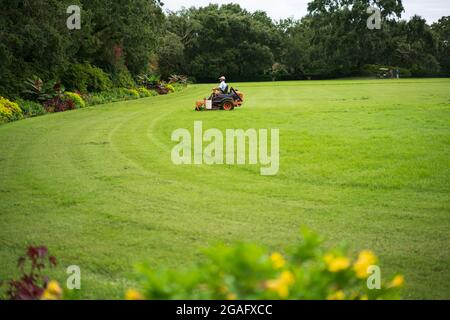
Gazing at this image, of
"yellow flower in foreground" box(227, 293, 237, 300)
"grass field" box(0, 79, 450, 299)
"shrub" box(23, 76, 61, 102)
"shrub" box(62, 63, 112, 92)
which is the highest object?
"shrub" box(62, 63, 112, 92)

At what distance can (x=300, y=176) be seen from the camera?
→ 9398 millimetres

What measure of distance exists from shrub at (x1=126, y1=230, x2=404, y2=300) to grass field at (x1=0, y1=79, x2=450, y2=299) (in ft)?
6.29

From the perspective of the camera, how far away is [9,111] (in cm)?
1959

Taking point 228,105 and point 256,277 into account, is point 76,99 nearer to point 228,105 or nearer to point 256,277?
point 228,105

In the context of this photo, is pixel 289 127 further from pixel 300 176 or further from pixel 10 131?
pixel 10 131

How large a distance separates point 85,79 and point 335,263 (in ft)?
97.2

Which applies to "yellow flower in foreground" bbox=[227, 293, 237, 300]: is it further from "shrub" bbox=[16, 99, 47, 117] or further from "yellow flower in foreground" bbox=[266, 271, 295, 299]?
"shrub" bbox=[16, 99, 47, 117]

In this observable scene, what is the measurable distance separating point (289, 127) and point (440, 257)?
9640mm

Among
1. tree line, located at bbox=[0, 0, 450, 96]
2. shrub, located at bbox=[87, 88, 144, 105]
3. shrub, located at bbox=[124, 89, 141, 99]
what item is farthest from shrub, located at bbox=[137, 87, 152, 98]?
tree line, located at bbox=[0, 0, 450, 96]

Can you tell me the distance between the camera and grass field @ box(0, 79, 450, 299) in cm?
587

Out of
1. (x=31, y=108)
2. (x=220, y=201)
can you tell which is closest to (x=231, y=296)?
(x=220, y=201)

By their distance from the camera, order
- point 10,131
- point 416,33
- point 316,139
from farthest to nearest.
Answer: point 416,33 < point 10,131 < point 316,139

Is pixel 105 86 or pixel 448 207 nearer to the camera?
pixel 448 207

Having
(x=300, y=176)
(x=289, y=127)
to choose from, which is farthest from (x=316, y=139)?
(x=300, y=176)
